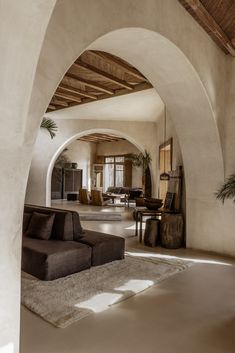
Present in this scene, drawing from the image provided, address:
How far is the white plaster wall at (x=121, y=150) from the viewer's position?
15547 mm

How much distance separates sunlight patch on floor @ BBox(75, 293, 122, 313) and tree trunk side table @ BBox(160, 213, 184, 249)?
2.44m

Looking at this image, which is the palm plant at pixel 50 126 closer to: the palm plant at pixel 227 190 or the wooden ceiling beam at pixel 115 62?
the wooden ceiling beam at pixel 115 62

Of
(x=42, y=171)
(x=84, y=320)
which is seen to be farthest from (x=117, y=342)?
(x=42, y=171)

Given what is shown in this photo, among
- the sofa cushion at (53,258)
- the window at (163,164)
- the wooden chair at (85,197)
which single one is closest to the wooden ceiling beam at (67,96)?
the window at (163,164)

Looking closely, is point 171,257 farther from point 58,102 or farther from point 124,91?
point 58,102

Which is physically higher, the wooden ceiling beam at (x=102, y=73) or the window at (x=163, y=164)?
the wooden ceiling beam at (x=102, y=73)

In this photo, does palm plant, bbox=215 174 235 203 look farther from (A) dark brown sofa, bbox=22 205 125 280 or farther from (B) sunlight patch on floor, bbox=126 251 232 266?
(A) dark brown sofa, bbox=22 205 125 280

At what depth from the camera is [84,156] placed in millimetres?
16672

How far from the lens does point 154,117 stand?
9.41m

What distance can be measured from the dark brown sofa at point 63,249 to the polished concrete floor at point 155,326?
0.82 meters

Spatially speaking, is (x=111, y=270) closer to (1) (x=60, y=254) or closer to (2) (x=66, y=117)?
(1) (x=60, y=254)

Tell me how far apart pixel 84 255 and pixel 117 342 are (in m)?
1.78

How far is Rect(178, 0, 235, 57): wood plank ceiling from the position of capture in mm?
3613

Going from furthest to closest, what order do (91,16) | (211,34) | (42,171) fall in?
(42,171) → (211,34) → (91,16)
